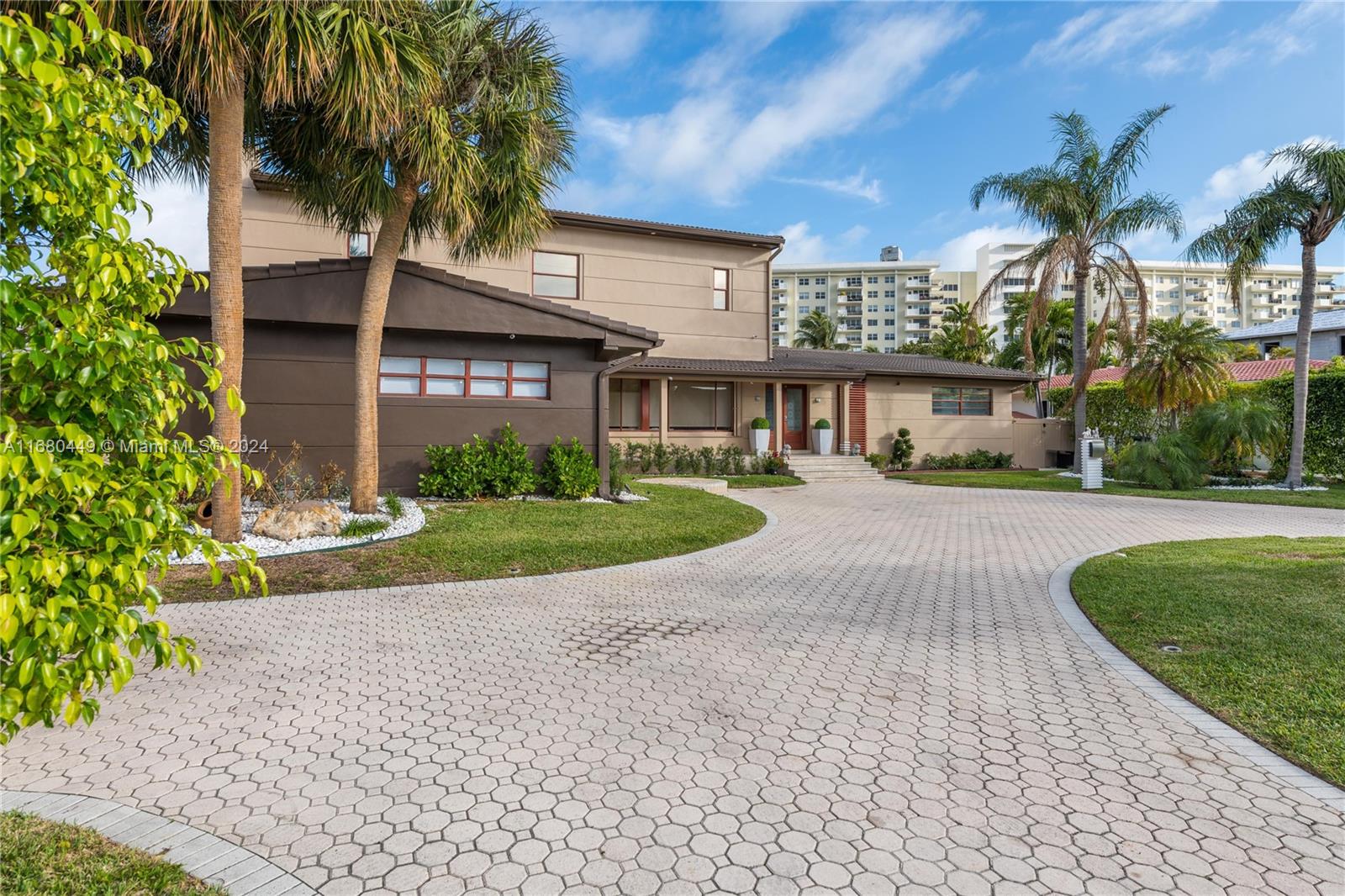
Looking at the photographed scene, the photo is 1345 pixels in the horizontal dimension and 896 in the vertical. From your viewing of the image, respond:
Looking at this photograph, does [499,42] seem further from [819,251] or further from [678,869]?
[819,251]

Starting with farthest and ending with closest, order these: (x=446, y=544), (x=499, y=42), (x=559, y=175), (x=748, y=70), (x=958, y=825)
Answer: (x=748, y=70) < (x=559, y=175) < (x=499, y=42) < (x=446, y=544) < (x=958, y=825)

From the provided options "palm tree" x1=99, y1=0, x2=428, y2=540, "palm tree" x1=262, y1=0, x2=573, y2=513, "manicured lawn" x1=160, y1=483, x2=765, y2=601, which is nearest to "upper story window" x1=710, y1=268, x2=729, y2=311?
"manicured lawn" x1=160, y1=483, x2=765, y2=601

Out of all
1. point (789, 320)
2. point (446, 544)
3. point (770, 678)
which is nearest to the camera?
point (770, 678)

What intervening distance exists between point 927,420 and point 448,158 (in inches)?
777

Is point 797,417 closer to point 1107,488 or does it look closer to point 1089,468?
point 1089,468

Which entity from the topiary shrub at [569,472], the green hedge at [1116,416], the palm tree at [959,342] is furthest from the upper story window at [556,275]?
the palm tree at [959,342]

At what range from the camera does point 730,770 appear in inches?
123

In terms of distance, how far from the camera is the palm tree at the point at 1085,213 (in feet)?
63.4

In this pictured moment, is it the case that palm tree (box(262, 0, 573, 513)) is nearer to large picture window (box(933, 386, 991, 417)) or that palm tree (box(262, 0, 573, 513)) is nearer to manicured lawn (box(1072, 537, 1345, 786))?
manicured lawn (box(1072, 537, 1345, 786))

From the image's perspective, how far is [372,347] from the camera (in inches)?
416

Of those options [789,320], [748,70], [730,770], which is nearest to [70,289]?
[730,770]

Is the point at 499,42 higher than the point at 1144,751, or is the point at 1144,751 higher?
the point at 499,42

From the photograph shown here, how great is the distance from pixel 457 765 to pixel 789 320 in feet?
299

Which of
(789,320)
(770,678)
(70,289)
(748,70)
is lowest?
(770,678)
